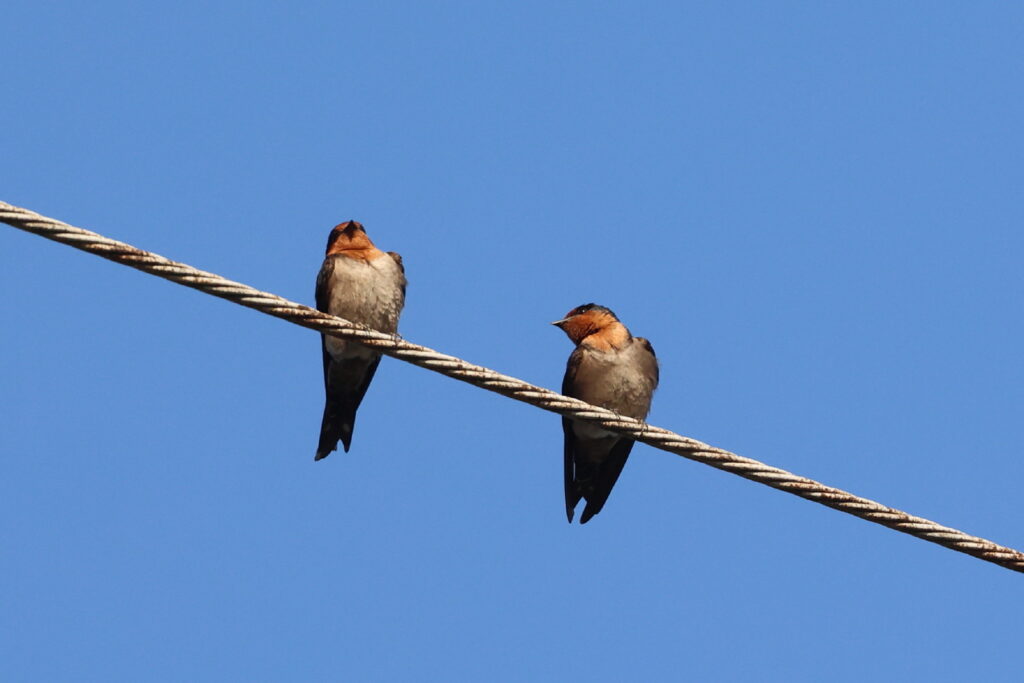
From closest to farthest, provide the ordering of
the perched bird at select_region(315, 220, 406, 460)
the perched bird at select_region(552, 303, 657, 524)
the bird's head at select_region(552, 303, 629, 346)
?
the perched bird at select_region(315, 220, 406, 460)
the perched bird at select_region(552, 303, 657, 524)
the bird's head at select_region(552, 303, 629, 346)

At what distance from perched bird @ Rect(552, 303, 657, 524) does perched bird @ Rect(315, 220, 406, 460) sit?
4.13 ft

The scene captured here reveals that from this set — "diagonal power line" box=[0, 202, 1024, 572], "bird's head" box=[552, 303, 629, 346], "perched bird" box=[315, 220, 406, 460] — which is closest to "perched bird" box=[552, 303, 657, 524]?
"bird's head" box=[552, 303, 629, 346]

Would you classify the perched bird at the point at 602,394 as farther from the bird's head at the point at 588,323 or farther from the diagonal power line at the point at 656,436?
the diagonal power line at the point at 656,436

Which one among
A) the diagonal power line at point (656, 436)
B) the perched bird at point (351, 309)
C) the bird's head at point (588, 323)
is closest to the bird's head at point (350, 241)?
the perched bird at point (351, 309)

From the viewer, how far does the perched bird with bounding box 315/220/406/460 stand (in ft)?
28.2

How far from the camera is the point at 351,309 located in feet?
28.2

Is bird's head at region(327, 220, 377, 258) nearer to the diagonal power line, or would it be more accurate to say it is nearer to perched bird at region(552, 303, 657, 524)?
perched bird at region(552, 303, 657, 524)

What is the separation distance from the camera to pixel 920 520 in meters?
5.59

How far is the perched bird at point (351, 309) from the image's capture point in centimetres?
860

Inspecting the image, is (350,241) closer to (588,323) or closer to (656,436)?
(588,323)

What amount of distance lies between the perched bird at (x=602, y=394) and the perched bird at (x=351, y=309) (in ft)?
4.13

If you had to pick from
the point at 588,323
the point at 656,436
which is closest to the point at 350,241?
the point at 588,323

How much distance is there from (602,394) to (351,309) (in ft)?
5.46

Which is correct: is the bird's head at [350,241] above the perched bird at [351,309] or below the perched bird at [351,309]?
above
